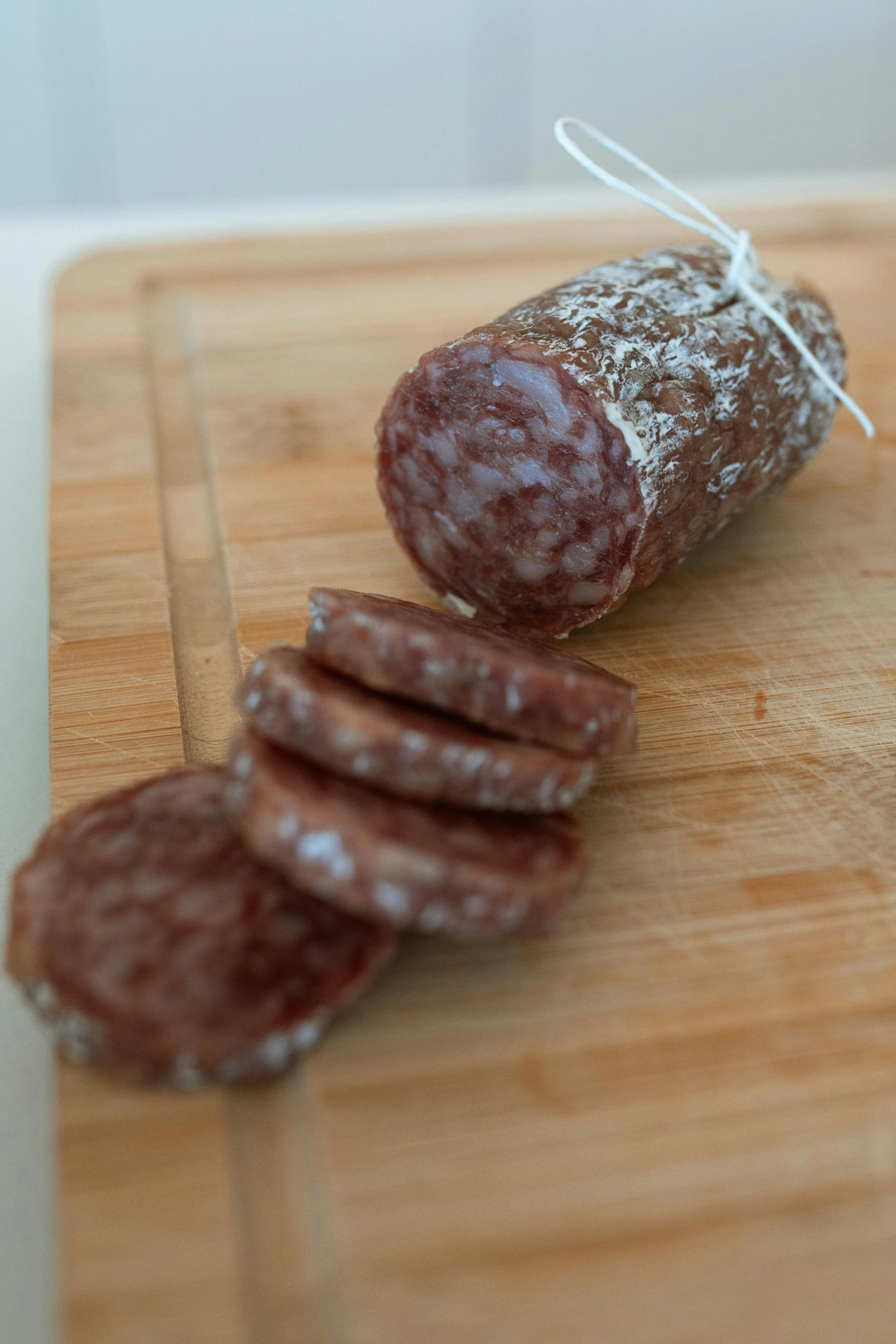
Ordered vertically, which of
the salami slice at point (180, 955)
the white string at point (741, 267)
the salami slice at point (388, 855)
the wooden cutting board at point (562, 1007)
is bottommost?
the wooden cutting board at point (562, 1007)

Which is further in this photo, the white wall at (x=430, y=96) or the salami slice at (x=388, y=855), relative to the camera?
the white wall at (x=430, y=96)

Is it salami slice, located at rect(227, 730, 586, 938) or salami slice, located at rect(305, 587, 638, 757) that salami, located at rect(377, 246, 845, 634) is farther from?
salami slice, located at rect(227, 730, 586, 938)

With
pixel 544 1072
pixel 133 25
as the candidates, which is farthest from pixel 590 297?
pixel 133 25

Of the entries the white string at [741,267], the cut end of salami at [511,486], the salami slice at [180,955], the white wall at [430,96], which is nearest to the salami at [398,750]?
the salami slice at [180,955]

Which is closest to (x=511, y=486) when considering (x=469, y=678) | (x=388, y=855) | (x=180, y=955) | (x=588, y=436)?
(x=588, y=436)

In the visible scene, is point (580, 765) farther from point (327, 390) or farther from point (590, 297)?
point (327, 390)

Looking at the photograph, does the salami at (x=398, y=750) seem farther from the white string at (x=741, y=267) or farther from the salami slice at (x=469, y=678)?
the white string at (x=741, y=267)

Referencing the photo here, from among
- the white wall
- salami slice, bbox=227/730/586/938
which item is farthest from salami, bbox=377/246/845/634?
the white wall
